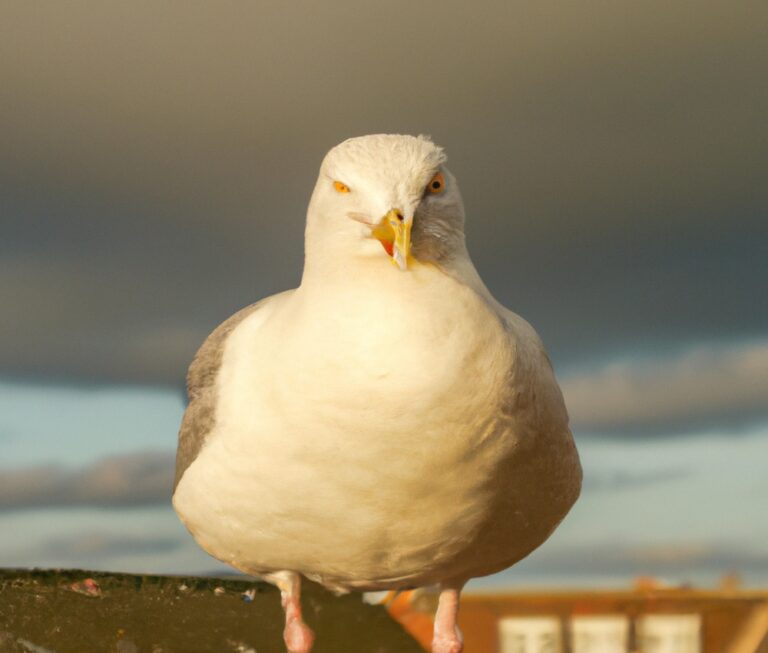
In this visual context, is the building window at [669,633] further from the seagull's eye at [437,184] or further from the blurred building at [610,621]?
the seagull's eye at [437,184]

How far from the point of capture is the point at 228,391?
5996mm

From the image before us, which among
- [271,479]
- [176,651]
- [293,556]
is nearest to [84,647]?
[176,651]

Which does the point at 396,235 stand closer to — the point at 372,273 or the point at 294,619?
the point at 372,273

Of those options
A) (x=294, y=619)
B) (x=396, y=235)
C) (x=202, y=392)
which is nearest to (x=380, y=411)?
(x=396, y=235)

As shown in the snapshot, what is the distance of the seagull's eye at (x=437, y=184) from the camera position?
17.2ft

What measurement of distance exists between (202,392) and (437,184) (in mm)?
2134

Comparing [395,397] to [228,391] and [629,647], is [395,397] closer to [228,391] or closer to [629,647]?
[228,391]

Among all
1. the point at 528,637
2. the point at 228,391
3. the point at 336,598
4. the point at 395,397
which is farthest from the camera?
the point at 336,598

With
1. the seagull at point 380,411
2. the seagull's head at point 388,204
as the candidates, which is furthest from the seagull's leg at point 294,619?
the seagull's head at point 388,204

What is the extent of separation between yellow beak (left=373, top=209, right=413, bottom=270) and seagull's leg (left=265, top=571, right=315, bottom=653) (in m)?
2.52

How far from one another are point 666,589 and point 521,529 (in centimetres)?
243

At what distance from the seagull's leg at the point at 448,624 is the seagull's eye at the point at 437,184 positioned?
2.76m

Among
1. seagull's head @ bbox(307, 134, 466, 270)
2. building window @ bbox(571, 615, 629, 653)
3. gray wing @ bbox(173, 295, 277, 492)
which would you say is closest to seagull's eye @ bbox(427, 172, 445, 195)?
seagull's head @ bbox(307, 134, 466, 270)

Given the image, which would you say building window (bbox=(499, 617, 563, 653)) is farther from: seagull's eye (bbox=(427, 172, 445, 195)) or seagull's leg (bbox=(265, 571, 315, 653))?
seagull's eye (bbox=(427, 172, 445, 195))
